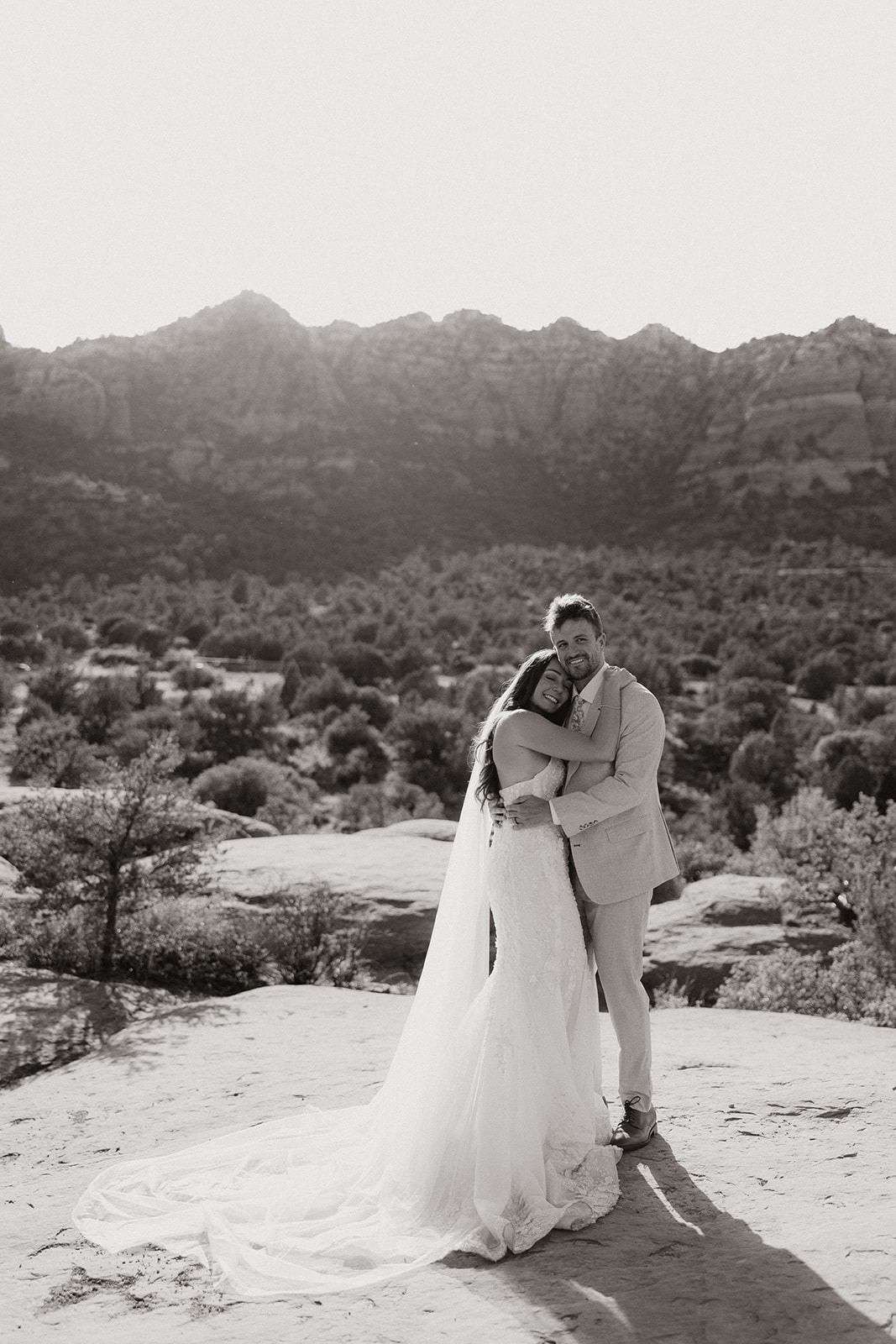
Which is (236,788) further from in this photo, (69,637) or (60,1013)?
(69,637)

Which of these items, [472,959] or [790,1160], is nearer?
[790,1160]

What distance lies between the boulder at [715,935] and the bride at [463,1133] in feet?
18.2

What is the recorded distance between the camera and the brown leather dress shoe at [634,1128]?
4.31m

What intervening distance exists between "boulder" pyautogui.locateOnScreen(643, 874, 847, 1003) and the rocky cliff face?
39991 mm

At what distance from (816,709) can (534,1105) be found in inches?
1095

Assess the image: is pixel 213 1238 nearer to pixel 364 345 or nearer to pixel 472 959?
pixel 472 959

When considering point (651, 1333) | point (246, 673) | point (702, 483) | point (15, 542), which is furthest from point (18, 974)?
point (702, 483)

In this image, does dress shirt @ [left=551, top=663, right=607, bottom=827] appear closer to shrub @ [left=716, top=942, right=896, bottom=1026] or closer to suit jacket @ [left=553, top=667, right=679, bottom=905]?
suit jacket @ [left=553, top=667, right=679, bottom=905]

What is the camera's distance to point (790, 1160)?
4.14 meters

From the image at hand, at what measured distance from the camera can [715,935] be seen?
1057cm

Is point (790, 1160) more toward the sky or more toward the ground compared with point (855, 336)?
more toward the ground

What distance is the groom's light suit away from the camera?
4.24 meters

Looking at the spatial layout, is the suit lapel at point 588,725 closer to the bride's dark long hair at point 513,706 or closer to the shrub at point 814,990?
the bride's dark long hair at point 513,706

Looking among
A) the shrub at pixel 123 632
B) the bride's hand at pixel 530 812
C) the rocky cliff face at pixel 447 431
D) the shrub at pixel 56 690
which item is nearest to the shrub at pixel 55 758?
the shrub at pixel 56 690
